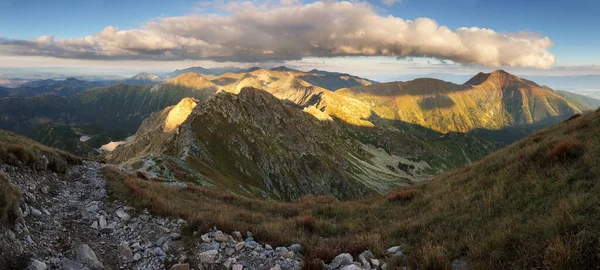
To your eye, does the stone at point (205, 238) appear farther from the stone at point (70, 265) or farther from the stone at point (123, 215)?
the stone at point (123, 215)

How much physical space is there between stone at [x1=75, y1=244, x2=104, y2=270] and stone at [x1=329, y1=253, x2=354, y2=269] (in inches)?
258

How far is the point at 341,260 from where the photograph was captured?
8.66 meters

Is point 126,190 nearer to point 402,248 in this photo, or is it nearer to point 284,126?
point 402,248

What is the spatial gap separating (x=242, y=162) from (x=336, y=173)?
65648 millimetres

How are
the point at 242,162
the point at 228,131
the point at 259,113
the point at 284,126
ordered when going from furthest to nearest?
the point at 284,126
the point at 259,113
the point at 228,131
the point at 242,162

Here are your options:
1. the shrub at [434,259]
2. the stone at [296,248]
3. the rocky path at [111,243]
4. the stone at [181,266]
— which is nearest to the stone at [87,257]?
the rocky path at [111,243]

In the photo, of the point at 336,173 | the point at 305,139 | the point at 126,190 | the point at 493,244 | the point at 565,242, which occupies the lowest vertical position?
the point at 336,173

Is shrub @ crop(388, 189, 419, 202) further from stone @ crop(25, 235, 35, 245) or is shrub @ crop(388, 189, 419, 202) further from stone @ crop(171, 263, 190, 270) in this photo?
stone @ crop(25, 235, 35, 245)

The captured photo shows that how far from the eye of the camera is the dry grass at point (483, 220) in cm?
654

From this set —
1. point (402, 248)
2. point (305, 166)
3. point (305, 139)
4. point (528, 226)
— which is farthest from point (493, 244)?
point (305, 139)

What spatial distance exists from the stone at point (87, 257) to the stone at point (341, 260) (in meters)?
6.55

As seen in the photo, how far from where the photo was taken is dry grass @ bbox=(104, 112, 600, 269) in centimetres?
654

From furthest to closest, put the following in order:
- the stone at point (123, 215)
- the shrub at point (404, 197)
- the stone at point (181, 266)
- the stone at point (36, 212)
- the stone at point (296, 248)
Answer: the shrub at point (404, 197) → the stone at point (123, 215) → the stone at point (36, 212) → the stone at point (296, 248) → the stone at point (181, 266)

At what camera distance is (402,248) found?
30.0ft
